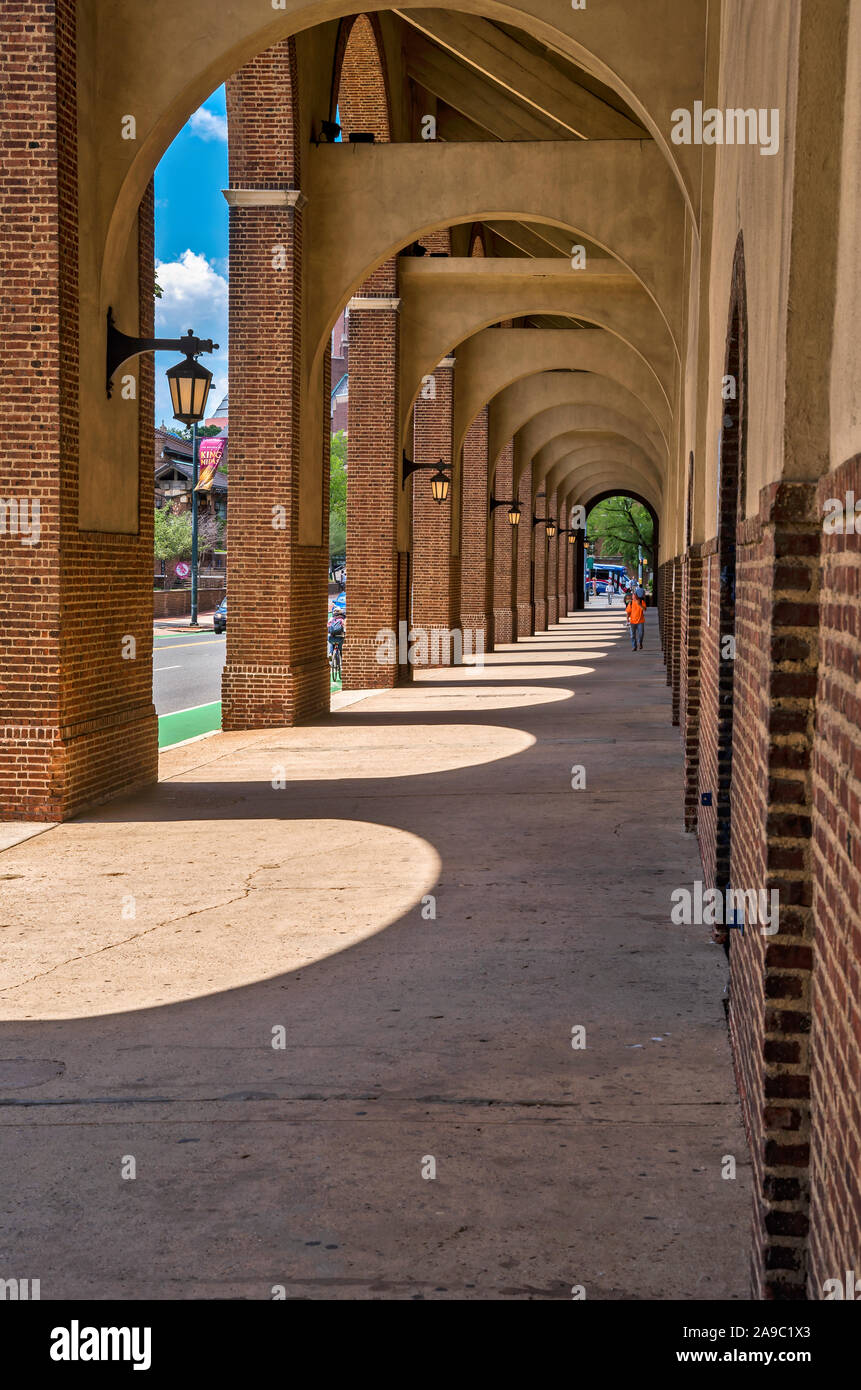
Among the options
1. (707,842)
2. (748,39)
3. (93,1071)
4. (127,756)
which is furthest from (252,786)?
(748,39)

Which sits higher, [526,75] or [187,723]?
[526,75]

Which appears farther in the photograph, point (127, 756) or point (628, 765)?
point (628, 765)

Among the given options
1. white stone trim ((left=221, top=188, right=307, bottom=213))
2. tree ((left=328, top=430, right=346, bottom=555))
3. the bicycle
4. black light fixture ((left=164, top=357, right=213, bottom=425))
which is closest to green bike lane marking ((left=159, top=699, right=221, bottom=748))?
black light fixture ((left=164, top=357, right=213, bottom=425))

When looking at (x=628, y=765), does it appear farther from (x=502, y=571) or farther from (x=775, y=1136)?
(x=502, y=571)

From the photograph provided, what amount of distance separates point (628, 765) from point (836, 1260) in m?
10.6

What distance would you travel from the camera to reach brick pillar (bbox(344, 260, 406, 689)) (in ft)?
70.4

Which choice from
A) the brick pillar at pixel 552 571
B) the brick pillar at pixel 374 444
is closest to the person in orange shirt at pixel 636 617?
the brick pillar at pixel 374 444

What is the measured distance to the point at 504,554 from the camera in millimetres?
36594

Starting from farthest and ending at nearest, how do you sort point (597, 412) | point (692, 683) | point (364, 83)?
point (597, 412) < point (364, 83) < point (692, 683)

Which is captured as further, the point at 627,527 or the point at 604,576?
the point at 604,576

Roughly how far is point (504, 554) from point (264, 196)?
2126cm

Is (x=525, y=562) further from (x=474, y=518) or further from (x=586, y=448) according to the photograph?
(x=474, y=518)

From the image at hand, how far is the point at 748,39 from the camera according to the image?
493 cm

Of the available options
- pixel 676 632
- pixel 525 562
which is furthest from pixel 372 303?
pixel 525 562
